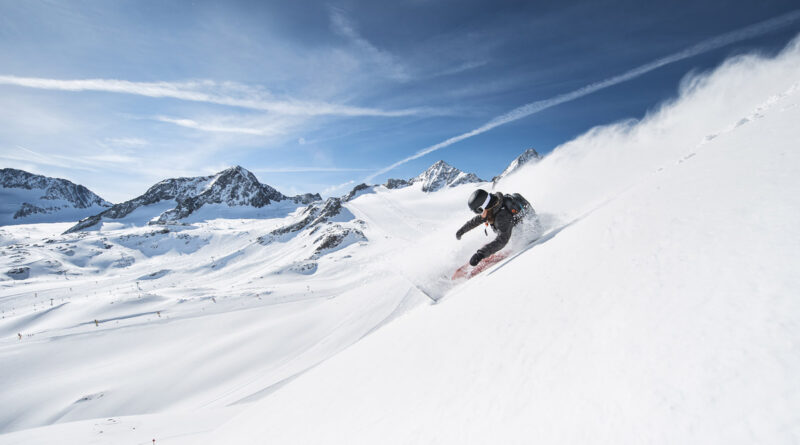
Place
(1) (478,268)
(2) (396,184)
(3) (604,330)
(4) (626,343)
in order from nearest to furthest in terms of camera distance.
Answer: (4) (626,343) < (3) (604,330) < (1) (478,268) < (2) (396,184)

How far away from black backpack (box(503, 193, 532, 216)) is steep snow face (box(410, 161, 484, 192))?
122 meters

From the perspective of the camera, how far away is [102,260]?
67625 millimetres

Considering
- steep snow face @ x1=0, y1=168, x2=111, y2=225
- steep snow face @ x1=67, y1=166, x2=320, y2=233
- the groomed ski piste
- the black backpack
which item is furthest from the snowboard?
steep snow face @ x1=0, y1=168, x2=111, y2=225

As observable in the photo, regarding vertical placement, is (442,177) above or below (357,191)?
below

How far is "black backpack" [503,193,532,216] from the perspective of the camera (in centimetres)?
672

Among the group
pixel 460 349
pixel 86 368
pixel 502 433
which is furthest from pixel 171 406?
pixel 502 433

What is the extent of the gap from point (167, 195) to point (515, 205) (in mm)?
179406

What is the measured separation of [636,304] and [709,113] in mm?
12719

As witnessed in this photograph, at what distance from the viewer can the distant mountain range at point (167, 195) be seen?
417 ft

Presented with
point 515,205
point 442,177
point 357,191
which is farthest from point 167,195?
point 515,205

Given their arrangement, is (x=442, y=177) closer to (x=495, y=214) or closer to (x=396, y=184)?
(x=396, y=184)

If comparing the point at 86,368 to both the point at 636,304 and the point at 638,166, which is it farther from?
the point at 638,166

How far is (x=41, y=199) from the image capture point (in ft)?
576

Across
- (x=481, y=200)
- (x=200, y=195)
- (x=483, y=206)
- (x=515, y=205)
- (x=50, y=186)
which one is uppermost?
(x=50, y=186)
